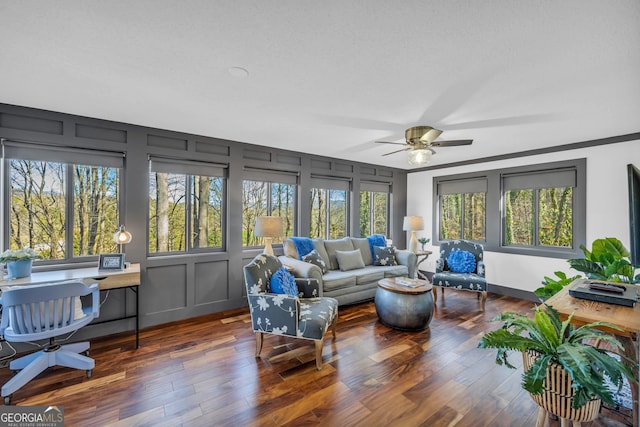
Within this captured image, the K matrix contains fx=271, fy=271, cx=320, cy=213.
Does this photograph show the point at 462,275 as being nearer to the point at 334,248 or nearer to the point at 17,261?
the point at 334,248

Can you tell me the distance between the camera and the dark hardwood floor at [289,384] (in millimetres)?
1851

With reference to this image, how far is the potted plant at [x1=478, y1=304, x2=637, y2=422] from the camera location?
3.92 feet

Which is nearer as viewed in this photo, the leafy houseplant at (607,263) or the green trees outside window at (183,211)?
the leafy houseplant at (607,263)

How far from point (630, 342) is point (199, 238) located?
4243 mm

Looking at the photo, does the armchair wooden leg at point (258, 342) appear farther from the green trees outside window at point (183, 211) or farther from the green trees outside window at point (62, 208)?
the green trees outside window at point (62, 208)

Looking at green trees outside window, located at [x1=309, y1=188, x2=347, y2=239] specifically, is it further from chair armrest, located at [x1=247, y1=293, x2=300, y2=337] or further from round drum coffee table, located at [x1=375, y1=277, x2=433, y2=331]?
chair armrest, located at [x1=247, y1=293, x2=300, y2=337]

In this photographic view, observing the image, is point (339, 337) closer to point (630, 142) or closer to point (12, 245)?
point (12, 245)

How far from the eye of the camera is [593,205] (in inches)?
151

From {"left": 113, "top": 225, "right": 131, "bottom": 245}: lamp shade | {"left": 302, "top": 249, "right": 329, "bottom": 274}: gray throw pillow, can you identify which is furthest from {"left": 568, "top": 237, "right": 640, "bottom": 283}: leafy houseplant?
{"left": 113, "top": 225, "right": 131, "bottom": 245}: lamp shade

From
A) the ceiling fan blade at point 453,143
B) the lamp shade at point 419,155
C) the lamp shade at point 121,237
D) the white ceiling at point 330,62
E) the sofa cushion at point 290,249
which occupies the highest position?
the white ceiling at point 330,62

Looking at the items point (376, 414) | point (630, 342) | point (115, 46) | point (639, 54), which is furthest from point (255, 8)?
point (630, 342)

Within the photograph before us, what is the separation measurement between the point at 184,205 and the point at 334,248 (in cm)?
235

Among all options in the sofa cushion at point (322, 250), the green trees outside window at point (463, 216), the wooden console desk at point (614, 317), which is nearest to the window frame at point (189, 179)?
the sofa cushion at point (322, 250)

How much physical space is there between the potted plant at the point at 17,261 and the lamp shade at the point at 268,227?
218 cm
